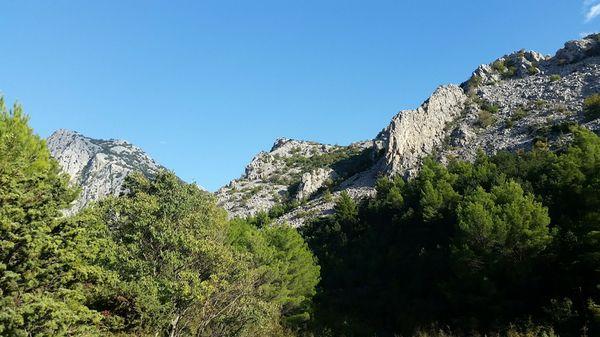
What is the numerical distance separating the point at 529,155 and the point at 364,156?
145ft

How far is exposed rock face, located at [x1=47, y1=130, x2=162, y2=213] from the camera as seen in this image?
106125 millimetres

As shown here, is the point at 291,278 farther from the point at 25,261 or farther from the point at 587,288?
the point at 25,261

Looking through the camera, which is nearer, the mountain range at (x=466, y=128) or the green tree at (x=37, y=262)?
the green tree at (x=37, y=262)

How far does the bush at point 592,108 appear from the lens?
5125 centimetres

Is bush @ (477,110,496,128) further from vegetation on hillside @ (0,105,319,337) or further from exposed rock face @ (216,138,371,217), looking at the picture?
vegetation on hillside @ (0,105,319,337)

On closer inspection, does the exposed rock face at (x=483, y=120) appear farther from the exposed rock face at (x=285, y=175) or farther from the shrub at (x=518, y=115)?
the exposed rock face at (x=285, y=175)

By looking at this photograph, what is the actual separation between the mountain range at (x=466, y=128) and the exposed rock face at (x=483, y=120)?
157 millimetres

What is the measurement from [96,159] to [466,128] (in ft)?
333

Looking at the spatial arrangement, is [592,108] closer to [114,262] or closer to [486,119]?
[486,119]

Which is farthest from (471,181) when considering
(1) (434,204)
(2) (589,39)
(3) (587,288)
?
(2) (589,39)

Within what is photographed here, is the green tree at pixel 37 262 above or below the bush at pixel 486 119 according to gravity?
below

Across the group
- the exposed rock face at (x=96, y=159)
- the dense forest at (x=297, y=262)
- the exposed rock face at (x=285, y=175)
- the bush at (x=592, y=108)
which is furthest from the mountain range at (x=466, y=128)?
the dense forest at (x=297, y=262)

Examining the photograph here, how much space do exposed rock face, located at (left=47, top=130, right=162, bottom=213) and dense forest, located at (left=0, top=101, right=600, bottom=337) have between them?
7579 cm

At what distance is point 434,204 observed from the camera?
42219 millimetres
